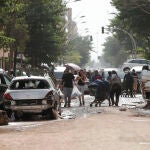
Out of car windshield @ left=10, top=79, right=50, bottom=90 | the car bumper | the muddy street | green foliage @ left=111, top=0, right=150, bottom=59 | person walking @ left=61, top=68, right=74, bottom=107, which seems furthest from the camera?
green foliage @ left=111, top=0, right=150, bottom=59

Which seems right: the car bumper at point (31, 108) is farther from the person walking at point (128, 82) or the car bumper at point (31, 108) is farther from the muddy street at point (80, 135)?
the person walking at point (128, 82)

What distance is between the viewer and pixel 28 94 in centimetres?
1977

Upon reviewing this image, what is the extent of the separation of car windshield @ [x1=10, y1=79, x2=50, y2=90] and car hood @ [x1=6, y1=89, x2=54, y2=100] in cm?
53

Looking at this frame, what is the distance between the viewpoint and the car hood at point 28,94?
19703mm

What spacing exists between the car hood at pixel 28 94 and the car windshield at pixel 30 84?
0.53m

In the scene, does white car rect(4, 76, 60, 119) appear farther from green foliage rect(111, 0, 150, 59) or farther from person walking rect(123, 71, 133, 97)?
green foliage rect(111, 0, 150, 59)

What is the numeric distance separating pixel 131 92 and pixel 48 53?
47.8 ft

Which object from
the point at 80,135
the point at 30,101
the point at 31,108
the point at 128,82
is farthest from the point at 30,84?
the point at 128,82

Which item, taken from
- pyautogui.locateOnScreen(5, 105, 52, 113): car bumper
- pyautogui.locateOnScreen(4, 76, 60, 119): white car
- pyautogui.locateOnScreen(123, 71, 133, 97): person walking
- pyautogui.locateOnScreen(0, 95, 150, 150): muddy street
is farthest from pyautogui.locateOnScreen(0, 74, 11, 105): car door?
pyautogui.locateOnScreen(123, 71, 133, 97): person walking

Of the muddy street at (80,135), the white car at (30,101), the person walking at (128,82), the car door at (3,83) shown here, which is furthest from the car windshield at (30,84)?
the person walking at (128,82)

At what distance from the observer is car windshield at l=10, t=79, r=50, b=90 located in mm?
20516

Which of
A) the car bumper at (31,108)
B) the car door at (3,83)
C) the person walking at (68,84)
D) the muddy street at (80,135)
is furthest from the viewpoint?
the person walking at (68,84)

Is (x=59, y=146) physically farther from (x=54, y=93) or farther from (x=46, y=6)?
(x=46, y=6)

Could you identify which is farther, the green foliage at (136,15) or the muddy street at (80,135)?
the green foliage at (136,15)
